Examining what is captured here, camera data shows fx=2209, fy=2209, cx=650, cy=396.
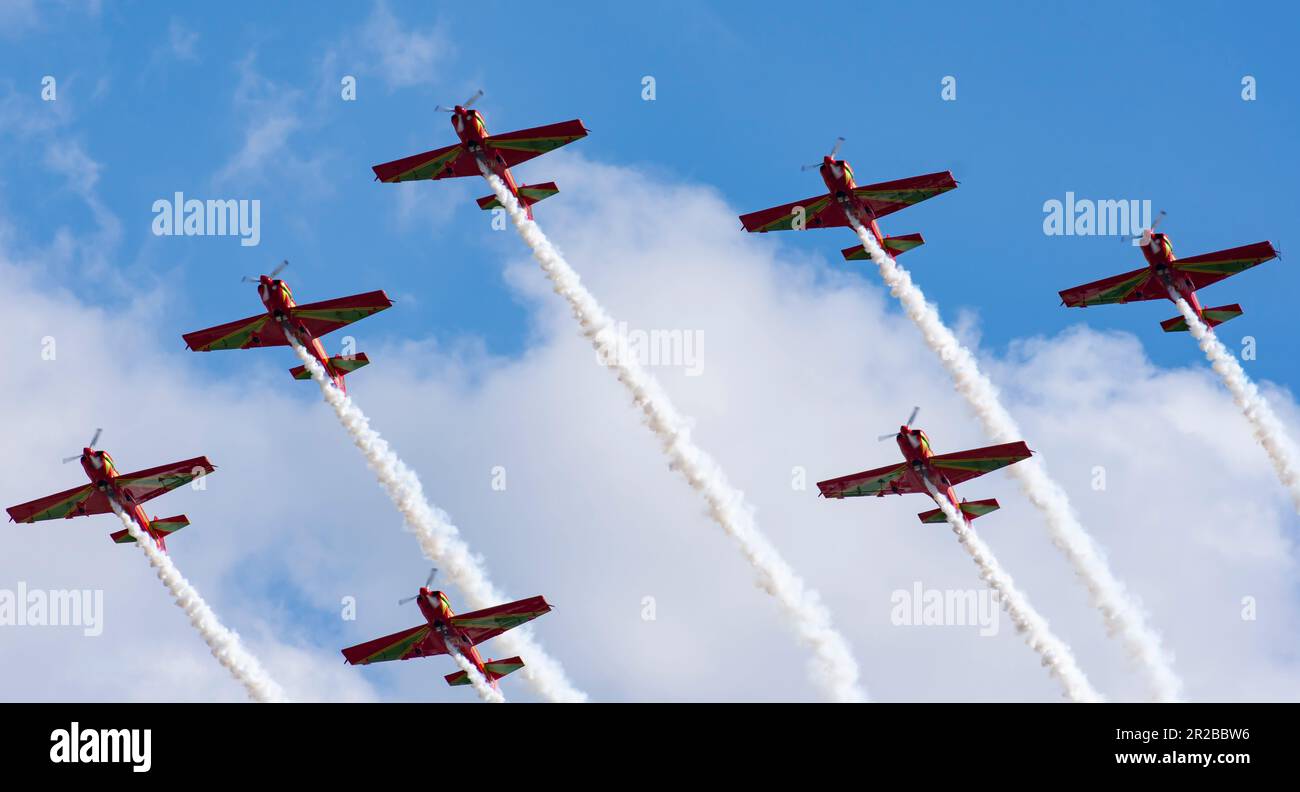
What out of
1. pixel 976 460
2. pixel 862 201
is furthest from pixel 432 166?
pixel 976 460

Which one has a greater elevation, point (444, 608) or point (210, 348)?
point (210, 348)

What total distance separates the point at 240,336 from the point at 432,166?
38.8ft

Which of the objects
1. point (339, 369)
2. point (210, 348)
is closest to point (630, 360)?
point (339, 369)

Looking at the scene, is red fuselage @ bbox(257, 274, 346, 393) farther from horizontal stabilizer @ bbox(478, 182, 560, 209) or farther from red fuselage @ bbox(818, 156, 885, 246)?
red fuselage @ bbox(818, 156, 885, 246)

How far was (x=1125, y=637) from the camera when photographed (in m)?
95.7

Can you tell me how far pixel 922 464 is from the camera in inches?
3814

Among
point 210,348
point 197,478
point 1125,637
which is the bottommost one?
point 1125,637

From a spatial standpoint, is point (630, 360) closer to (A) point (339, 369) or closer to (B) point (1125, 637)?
(A) point (339, 369)

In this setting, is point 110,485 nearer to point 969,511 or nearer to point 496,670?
point 496,670

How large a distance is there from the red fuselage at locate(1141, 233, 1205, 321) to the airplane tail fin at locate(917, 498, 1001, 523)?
1461cm

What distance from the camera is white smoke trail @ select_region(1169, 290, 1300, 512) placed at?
339ft

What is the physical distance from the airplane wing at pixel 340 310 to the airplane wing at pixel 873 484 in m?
21.8
